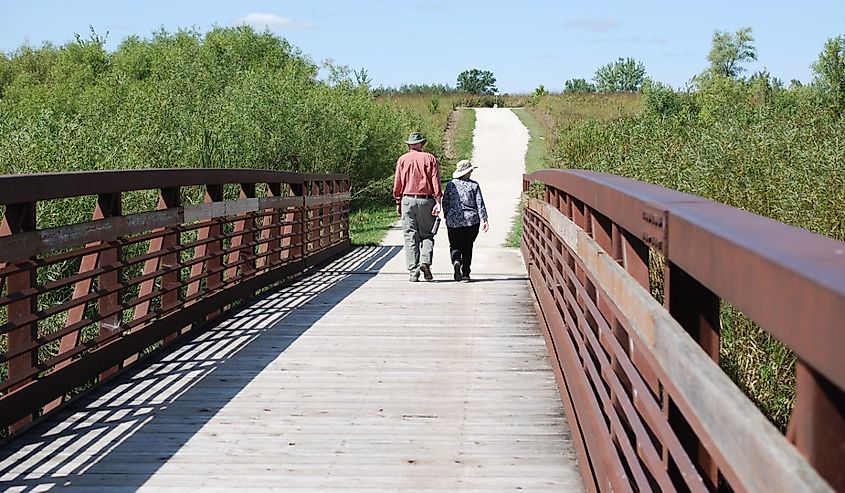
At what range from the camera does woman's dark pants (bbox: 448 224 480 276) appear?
1191 centimetres

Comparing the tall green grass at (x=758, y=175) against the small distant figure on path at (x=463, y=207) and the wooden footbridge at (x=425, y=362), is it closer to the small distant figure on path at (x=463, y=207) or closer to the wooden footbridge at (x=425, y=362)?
the wooden footbridge at (x=425, y=362)

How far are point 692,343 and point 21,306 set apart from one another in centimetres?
398

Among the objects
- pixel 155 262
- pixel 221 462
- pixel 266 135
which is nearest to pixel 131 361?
pixel 155 262

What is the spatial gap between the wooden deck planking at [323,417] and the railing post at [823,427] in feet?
10.6

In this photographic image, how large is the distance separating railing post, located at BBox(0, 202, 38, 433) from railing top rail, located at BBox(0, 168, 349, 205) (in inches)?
4.8

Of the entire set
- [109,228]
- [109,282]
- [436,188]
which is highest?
[109,228]

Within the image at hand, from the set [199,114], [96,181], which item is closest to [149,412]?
[96,181]

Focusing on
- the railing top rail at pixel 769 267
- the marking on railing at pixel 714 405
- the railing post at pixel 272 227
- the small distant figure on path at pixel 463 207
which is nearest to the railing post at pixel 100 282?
the marking on railing at pixel 714 405

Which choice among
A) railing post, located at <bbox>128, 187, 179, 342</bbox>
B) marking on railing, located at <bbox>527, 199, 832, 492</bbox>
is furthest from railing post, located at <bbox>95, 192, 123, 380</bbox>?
marking on railing, located at <bbox>527, 199, 832, 492</bbox>

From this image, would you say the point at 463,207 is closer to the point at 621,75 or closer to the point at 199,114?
the point at 199,114

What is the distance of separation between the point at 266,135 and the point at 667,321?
2058 cm

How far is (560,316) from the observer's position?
6.55 metres

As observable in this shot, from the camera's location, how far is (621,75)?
3733 inches

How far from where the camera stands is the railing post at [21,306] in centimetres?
530
